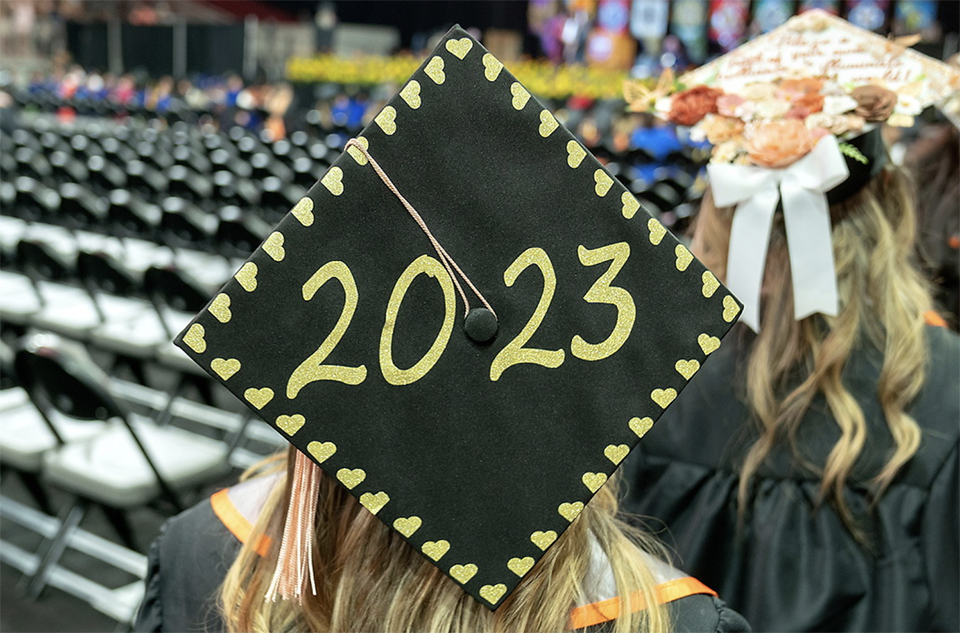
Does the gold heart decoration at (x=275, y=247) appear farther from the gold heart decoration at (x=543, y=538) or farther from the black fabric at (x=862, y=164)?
the black fabric at (x=862, y=164)

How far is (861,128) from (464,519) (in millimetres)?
1067

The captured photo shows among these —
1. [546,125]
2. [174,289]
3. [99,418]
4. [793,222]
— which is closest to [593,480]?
[546,125]

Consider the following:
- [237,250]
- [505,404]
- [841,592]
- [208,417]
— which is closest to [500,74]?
[505,404]

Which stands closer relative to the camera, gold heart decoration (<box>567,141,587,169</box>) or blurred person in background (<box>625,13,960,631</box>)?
gold heart decoration (<box>567,141,587,169</box>)

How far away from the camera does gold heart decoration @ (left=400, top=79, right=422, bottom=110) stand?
0.80 meters

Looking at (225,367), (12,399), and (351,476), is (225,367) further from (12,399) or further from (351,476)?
(12,399)

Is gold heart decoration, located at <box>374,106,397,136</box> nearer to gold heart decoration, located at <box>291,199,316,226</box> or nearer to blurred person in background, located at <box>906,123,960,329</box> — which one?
gold heart decoration, located at <box>291,199,316,226</box>

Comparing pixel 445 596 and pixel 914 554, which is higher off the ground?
pixel 445 596

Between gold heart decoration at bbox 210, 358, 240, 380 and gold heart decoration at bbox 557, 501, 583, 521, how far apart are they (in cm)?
35

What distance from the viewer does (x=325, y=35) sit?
2105 cm

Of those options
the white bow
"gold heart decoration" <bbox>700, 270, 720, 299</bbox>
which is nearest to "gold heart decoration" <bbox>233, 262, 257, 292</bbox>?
"gold heart decoration" <bbox>700, 270, 720, 299</bbox>

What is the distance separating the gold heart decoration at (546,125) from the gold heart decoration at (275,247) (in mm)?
274

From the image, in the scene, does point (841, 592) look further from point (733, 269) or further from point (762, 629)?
point (733, 269)

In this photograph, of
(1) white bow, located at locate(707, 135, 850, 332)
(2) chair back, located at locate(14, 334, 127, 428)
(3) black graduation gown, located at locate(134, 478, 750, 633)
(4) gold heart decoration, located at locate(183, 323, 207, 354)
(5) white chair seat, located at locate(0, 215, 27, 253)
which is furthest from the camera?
(5) white chair seat, located at locate(0, 215, 27, 253)
